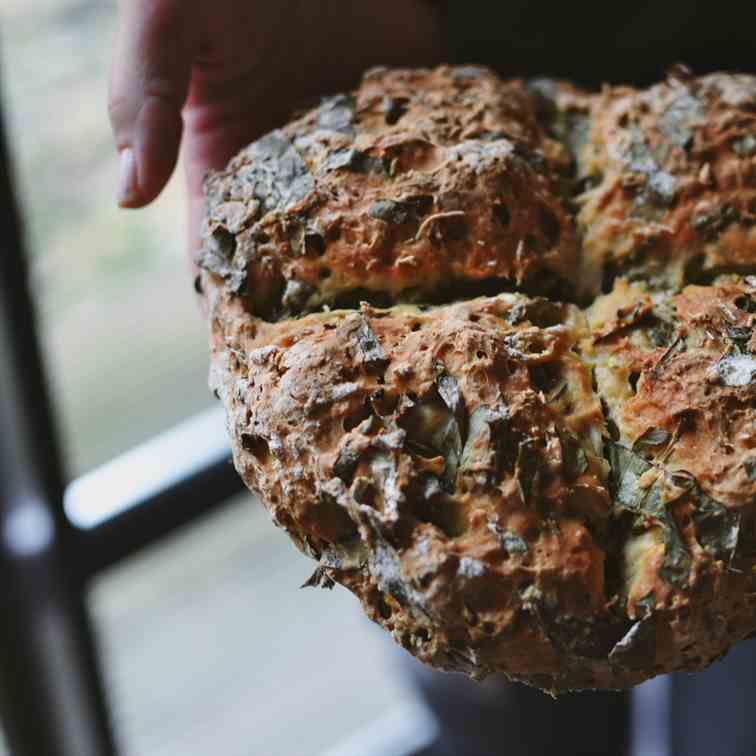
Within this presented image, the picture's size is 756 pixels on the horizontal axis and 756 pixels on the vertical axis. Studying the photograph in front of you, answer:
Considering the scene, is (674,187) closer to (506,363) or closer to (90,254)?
(506,363)

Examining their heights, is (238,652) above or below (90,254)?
below

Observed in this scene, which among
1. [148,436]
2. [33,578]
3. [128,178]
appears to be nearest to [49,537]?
[33,578]

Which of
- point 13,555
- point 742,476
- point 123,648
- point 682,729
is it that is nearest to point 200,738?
point 123,648

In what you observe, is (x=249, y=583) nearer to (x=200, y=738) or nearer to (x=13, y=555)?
(x=200, y=738)

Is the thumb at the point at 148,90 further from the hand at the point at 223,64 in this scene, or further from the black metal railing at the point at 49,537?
the black metal railing at the point at 49,537

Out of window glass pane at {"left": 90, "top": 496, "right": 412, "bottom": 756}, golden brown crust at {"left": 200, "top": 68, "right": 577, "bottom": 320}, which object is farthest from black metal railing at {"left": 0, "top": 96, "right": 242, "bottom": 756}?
golden brown crust at {"left": 200, "top": 68, "right": 577, "bottom": 320}

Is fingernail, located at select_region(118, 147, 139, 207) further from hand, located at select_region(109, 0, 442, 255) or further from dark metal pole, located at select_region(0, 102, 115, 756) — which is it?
dark metal pole, located at select_region(0, 102, 115, 756)

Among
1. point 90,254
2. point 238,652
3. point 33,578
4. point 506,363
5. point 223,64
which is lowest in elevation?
point 238,652
